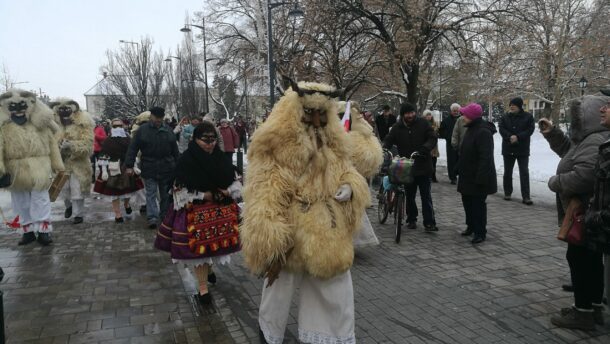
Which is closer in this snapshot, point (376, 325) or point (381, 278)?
point (376, 325)

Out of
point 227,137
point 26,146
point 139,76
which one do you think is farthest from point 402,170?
point 139,76

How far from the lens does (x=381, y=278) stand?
5379 mm

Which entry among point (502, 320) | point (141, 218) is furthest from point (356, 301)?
point (141, 218)

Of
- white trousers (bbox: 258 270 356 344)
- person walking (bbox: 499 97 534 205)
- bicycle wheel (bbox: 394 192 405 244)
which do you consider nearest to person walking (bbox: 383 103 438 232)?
bicycle wheel (bbox: 394 192 405 244)

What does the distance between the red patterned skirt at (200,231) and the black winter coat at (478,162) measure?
354 centimetres

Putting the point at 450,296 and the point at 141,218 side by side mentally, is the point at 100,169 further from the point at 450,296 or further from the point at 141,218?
the point at 450,296

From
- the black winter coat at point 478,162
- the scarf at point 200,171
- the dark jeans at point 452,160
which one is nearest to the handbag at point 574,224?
the black winter coat at point 478,162

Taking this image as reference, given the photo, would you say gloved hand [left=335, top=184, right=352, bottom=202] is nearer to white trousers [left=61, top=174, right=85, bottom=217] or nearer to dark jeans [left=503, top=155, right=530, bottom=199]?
white trousers [left=61, top=174, right=85, bottom=217]

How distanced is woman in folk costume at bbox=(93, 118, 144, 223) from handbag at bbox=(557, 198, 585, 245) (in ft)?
23.2

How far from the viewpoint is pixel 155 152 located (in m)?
7.72

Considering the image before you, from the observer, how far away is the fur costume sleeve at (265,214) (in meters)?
3.19

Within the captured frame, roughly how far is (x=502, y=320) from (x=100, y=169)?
723cm

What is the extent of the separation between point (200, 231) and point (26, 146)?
3.87 metres

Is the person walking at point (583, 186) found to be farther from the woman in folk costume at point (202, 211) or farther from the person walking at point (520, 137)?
the person walking at point (520, 137)
